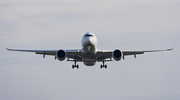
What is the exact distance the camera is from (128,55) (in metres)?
52.2

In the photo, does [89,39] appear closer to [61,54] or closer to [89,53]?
[89,53]

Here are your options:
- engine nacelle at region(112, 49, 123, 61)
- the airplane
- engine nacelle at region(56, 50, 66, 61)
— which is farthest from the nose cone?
engine nacelle at region(112, 49, 123, 61)

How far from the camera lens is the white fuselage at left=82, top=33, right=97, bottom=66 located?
44.0 meters

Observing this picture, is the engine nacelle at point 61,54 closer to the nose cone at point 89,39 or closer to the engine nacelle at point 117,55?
the nose cone at point 89,39

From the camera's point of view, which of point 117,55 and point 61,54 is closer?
point 61,54

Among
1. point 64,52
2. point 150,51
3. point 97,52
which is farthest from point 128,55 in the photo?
point 64,52

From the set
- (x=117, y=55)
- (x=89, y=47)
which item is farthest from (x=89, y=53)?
(x=117, y=55)

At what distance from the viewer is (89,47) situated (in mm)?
44250

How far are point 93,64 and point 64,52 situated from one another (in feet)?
23.1

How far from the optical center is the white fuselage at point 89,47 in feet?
144

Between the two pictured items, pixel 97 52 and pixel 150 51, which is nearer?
pixel 97 52

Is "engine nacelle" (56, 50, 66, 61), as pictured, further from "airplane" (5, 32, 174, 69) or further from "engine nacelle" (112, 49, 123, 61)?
"engine nacelle" (112, 49, 123, 61)

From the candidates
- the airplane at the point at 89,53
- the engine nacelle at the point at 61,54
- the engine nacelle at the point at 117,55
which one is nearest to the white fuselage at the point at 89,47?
the airplane at the point at 89,53

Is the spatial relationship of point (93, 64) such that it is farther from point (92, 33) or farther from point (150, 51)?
point (150, 51)
